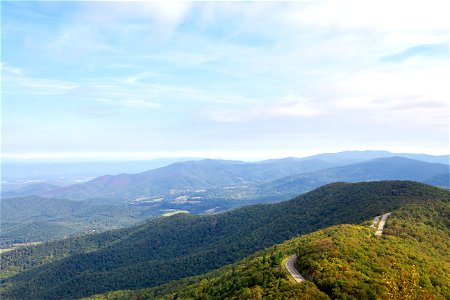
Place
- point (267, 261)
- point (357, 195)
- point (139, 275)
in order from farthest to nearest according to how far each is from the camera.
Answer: point (139, 275)
point (357, 195)
point (267, 261)

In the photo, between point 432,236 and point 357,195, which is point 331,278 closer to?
point 432,236

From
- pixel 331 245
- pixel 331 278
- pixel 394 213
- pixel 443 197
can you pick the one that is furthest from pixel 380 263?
pixel 443 197

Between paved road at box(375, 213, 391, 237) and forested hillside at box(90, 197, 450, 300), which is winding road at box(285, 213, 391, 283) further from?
forested hillside at box(90, 197, 450, 300)

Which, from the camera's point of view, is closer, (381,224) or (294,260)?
(294,260)

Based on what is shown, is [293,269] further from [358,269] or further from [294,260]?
[358,269]

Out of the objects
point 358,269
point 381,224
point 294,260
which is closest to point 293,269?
point 294,260

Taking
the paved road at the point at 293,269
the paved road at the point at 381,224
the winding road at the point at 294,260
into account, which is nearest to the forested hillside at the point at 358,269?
the paved road at the point at 293,269

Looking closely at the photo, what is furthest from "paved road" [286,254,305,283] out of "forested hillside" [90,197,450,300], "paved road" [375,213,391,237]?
"paved road" [375,213,391,237]
